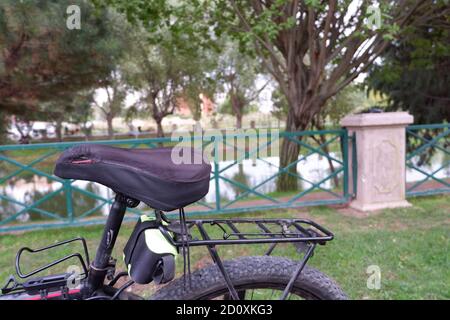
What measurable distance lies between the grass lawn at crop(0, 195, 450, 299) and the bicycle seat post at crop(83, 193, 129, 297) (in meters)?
1.32

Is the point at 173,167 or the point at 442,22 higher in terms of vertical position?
the point at 442,22

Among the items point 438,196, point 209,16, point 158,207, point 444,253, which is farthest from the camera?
point 209,16

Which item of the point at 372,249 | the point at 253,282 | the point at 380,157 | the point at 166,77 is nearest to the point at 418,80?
the point at 380,157

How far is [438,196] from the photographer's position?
6.03 m

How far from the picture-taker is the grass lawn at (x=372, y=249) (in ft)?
10.1

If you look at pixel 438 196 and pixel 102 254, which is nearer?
pixel 102 254

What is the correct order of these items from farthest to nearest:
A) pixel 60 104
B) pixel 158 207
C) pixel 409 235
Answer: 1. pixel 60 104
2. pixel 409 235
3. pixel 158 207

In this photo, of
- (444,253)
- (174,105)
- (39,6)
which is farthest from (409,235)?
(174,105)

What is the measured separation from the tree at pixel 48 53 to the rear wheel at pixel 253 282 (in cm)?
505

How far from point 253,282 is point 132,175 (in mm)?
749

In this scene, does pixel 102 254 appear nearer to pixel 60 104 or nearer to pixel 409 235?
pixel 409 235

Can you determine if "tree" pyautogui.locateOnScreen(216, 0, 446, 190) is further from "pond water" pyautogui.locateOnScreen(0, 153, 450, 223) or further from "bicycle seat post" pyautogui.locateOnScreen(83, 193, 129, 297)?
"bicycle seat post" pyautogui.locateOnScreen(83, 193, 129, 297)

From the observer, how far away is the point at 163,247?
5.26ft
